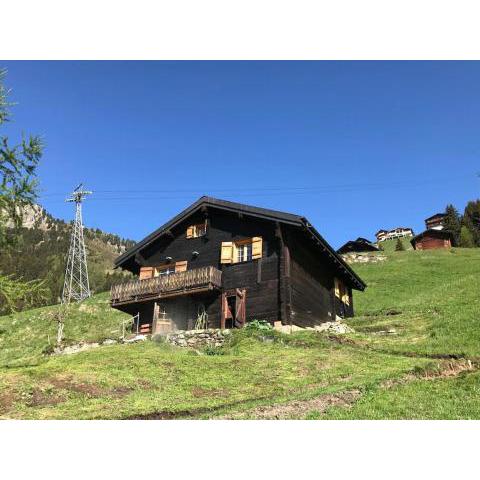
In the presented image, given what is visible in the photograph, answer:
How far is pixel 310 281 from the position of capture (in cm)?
3203

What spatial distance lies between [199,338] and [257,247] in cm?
654

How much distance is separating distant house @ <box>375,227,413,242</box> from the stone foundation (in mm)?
125359

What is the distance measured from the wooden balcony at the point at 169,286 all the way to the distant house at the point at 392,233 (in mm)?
121411

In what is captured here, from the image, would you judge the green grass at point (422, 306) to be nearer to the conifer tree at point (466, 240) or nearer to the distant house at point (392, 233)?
the conifer tree at point (466, 240)

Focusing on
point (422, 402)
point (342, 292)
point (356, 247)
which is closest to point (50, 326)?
point (342, 292)

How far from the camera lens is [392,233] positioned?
495 ft

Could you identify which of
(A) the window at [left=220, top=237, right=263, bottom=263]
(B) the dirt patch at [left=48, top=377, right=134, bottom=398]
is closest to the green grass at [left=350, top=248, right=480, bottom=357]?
(A) the window at [left=220, top=237, right=263, bottom=263]

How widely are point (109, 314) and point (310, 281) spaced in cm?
2391

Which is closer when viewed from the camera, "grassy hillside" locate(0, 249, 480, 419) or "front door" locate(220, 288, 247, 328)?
"grassy hillside" locate(0, 249, 480, 419)

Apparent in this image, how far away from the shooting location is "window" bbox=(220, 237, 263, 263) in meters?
30.2

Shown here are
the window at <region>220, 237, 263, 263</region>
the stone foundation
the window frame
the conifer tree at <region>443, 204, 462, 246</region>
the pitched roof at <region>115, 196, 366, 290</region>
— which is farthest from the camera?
the conifer tree at <region>443, 204, 462, 246</region>

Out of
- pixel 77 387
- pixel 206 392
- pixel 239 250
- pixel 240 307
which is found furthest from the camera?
pixel 239 250

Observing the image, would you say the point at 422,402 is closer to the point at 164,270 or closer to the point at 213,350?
the point at 213,350

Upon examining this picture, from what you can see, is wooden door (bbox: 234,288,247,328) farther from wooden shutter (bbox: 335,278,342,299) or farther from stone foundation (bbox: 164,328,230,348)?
wooden shutter (bbox: 335,278,342,299)
